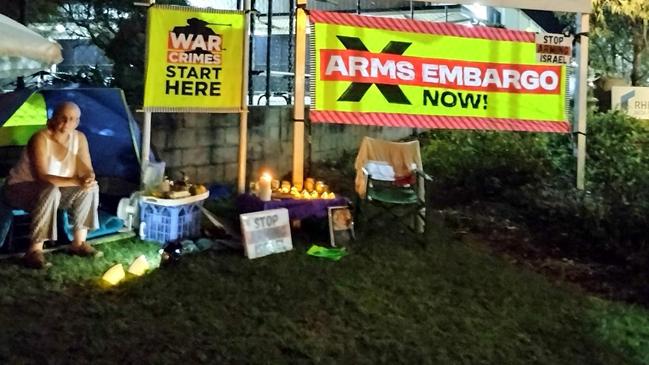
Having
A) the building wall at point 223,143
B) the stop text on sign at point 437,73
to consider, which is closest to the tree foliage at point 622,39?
the stop text on sign at point 437,73

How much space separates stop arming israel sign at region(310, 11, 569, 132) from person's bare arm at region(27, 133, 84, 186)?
2.67 meters

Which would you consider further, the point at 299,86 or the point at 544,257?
the point at 299,86

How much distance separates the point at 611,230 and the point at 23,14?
620 cm

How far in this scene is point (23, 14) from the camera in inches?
299

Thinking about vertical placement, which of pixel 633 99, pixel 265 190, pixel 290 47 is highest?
pixel 290 47

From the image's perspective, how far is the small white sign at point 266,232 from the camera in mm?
6113

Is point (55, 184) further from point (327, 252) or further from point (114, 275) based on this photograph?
point (327, 252)

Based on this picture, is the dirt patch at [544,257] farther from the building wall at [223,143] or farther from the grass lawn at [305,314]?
the building wall at [223,143]

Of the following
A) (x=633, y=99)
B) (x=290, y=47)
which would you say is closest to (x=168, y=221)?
(x=290, y=47)

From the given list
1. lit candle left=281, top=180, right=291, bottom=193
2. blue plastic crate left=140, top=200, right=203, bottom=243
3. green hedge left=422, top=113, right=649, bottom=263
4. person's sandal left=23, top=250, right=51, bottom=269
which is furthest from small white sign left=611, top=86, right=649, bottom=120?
person's sandal left=23, top=250, right=51, bottom=269

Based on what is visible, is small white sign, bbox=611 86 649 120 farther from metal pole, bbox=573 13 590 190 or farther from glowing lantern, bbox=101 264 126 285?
glowing lantern, bbox=101 264 126 285

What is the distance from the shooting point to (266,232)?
628 centimetres

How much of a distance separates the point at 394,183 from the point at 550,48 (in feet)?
7.90

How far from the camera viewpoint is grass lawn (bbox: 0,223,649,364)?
4418 millimetres
